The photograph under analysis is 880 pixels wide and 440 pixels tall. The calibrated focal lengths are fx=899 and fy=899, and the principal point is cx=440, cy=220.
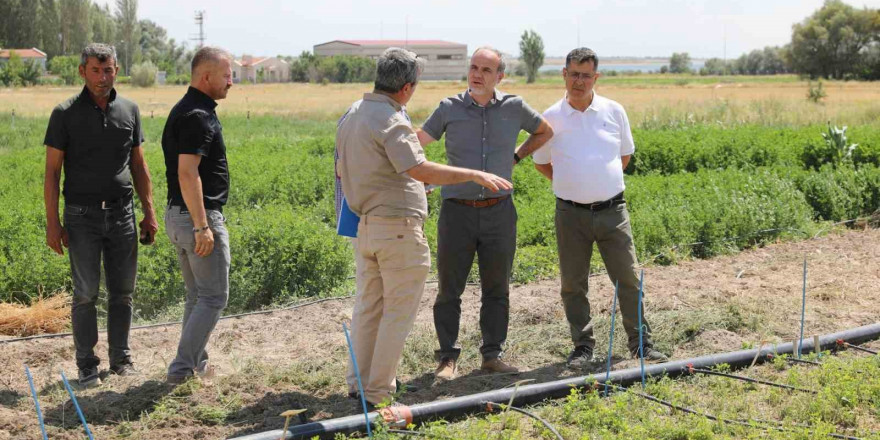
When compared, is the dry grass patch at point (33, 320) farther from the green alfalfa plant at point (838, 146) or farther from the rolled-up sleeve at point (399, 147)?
the green alfalfa plant at point (838, 146)

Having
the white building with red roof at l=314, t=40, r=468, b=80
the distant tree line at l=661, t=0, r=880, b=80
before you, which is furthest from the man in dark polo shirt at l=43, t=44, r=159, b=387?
the white building with red roof at l=314, t=40, r=468, b=80

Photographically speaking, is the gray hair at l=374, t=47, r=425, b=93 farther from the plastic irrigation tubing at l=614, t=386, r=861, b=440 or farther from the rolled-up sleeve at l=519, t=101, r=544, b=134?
the plastic irrigation tubing at l=614, t=386, r=861, b=440

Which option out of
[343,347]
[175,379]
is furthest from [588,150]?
[175,379]

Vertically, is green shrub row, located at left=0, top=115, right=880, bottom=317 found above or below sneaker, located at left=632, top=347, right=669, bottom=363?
above

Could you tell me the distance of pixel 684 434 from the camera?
4121 millimetres

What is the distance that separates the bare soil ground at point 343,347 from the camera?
4.41 metres

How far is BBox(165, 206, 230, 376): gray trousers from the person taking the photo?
4609 mm

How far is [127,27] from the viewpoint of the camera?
105 metres

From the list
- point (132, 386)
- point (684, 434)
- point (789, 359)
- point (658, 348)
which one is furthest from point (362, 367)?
point (789, 359)

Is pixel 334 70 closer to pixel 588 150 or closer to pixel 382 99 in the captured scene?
pixel 588 150

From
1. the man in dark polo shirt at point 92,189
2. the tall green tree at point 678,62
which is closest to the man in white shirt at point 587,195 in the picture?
the man in dark polo shirt at point 92,189

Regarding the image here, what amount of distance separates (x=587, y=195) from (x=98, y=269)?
2796mm

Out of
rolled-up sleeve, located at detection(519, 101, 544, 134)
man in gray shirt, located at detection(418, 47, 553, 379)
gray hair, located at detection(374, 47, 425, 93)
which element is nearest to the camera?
gray hair, located at detection(374, 47, 425, 93)

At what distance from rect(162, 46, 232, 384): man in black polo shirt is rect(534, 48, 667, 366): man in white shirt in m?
1.96
